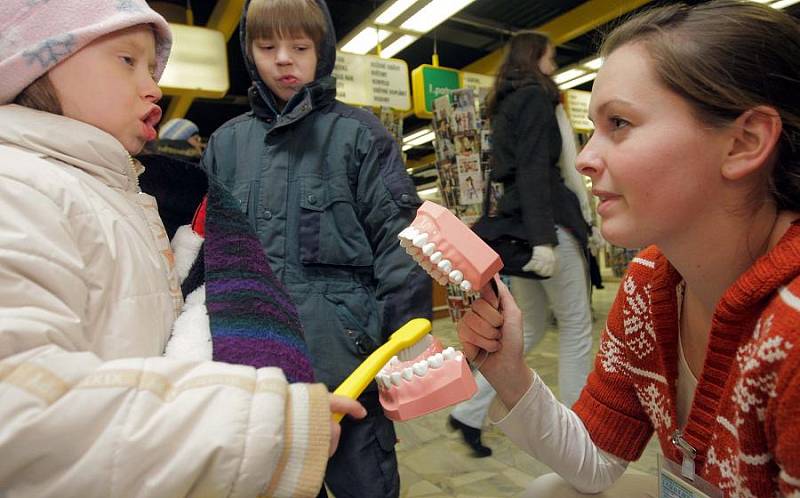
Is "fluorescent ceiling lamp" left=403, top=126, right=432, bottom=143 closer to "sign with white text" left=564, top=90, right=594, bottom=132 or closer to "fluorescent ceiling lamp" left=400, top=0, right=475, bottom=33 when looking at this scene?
"sign with white text" left=564, top=90, right=594, bottom=132

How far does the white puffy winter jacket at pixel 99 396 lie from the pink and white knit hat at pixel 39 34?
121 mm

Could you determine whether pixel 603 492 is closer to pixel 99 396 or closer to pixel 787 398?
pixel 787 398

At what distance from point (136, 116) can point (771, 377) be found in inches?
40.9

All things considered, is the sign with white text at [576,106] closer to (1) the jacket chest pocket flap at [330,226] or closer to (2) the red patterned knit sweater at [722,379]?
(1) the jacket chest pocket flap at [330,226]

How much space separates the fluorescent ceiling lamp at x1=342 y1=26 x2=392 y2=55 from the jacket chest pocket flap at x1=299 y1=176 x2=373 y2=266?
4.48 m

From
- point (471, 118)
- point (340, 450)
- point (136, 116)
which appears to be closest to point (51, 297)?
point (136, 116)

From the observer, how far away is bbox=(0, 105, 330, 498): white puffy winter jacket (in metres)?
0.57

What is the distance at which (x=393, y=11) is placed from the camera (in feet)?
16.6

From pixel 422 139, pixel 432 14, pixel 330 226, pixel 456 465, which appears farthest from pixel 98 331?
pixel 422 139

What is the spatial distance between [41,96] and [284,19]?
76 cm

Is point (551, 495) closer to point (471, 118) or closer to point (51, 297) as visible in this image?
point (51, 297)

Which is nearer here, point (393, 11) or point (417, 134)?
point (393, 11)

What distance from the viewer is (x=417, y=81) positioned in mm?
5598

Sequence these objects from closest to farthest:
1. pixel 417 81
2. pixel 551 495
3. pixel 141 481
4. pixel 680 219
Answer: pixel 141 481
pixel 680 219
pixel 551 495
pixel 417 81
